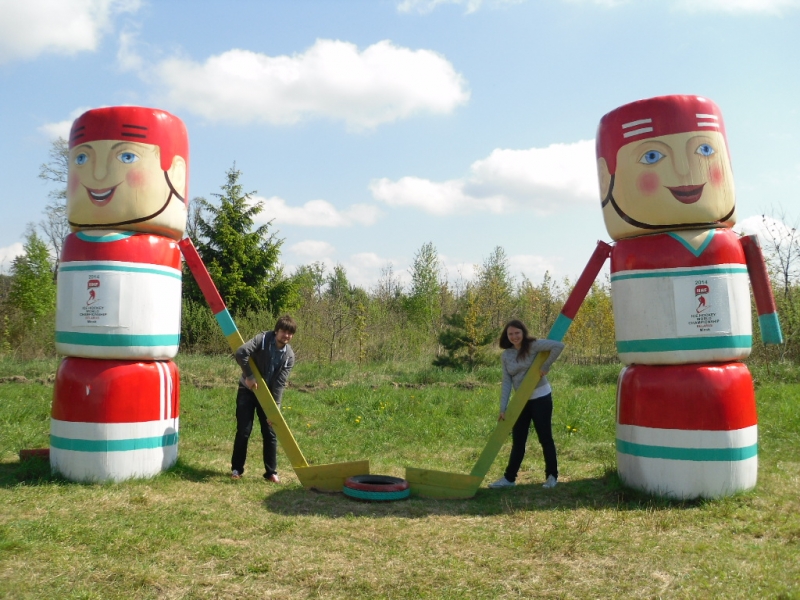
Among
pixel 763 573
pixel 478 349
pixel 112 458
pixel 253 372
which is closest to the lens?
pixel 763 573

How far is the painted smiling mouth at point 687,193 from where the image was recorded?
568 centimetres

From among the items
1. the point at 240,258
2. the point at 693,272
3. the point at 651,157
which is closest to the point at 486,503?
the point at 693,272

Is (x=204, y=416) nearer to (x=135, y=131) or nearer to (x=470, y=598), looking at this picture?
(x=135, y=131)

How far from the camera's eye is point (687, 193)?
5.68 meters

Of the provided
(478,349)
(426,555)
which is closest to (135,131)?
(426,555)

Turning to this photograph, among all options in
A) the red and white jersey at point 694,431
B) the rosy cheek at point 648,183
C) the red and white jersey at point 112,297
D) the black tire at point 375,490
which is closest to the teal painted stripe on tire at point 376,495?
the black tire at point 375,490

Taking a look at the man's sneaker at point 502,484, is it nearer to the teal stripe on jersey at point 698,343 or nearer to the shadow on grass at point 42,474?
the teal stripe on jersey at point 698,343

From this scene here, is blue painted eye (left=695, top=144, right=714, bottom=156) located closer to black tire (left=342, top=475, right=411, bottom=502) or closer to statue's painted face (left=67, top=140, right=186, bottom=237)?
black tire (left=342, top=475, right=411, bottom=502)

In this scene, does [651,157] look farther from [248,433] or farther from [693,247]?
[248,433]

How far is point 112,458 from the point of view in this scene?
5.94 meters

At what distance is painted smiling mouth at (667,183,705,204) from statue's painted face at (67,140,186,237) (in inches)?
181

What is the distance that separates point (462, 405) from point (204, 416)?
158 inches

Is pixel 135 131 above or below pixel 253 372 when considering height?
above

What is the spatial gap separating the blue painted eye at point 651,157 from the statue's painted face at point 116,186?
4.35 m
